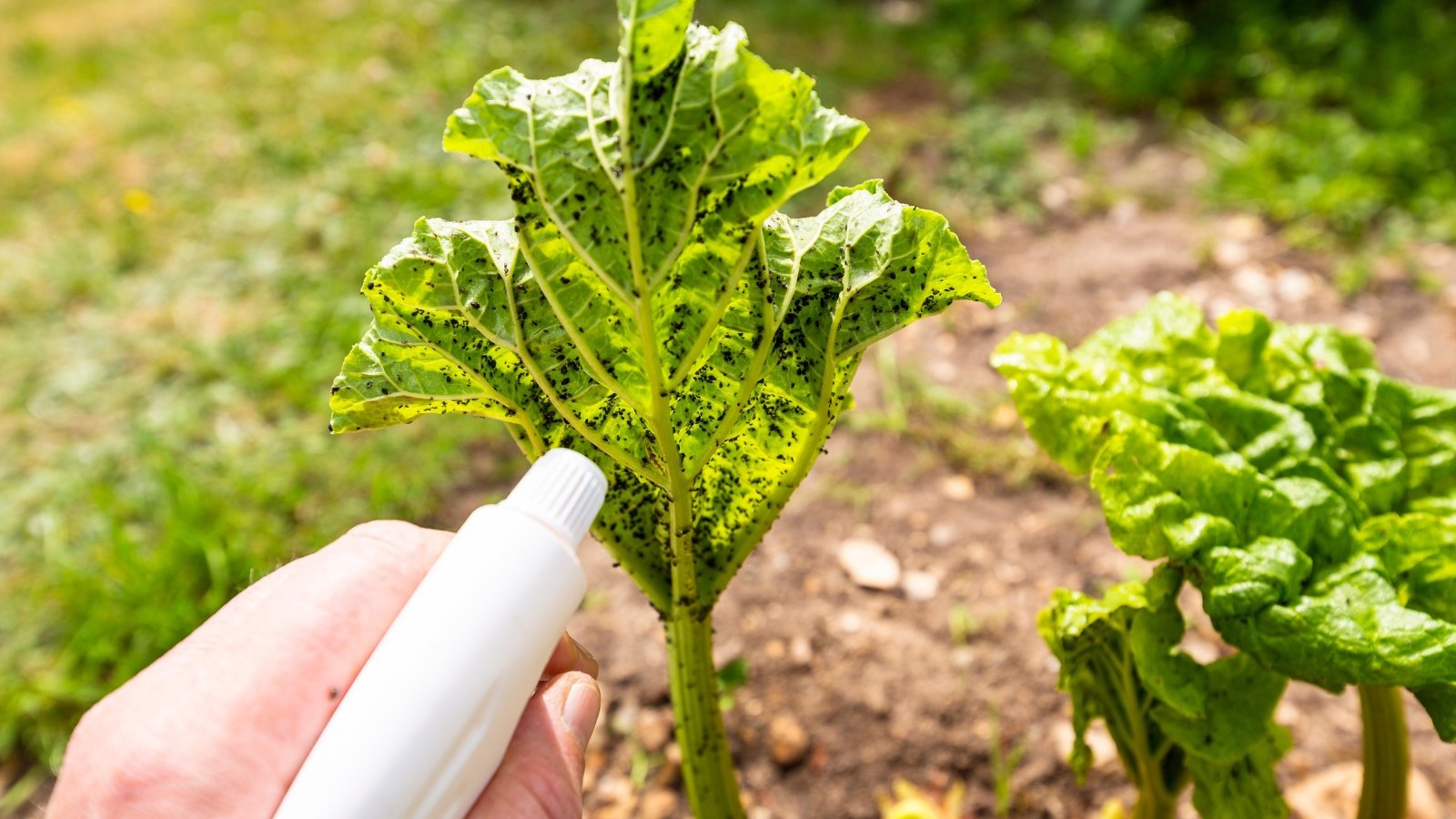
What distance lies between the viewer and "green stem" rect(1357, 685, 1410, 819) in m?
1.43

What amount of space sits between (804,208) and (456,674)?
8.97 ft

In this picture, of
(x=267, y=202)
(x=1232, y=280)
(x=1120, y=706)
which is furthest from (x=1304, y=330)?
(x=267, y=202)

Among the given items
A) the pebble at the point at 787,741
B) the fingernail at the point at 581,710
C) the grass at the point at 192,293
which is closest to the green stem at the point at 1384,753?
the pebble at the point at 787,741

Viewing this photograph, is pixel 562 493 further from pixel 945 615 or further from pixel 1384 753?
pixel 945 615

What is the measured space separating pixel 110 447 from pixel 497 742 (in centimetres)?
247

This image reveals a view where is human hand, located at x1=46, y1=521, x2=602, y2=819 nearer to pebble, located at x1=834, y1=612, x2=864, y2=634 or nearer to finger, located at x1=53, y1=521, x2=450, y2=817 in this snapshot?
finger, located at x1=53, y1=521, x2=450, y2=817

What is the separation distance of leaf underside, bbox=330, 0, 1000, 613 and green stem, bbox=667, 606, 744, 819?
0.05 metres

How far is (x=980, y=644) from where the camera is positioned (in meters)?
2.18

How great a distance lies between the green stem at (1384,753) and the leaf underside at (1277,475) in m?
0.20

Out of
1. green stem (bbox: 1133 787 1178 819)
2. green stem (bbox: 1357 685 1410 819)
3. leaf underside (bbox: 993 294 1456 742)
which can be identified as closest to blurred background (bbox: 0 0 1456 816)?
green stem (bbox: 1133 787 1178 819)

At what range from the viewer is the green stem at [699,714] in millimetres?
1357

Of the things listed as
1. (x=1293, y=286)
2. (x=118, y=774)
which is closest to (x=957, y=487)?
(x=1293, y=286)

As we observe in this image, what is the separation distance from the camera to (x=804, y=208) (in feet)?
11.2

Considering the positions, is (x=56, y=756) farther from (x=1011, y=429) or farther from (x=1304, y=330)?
(x=1304, y=330)
